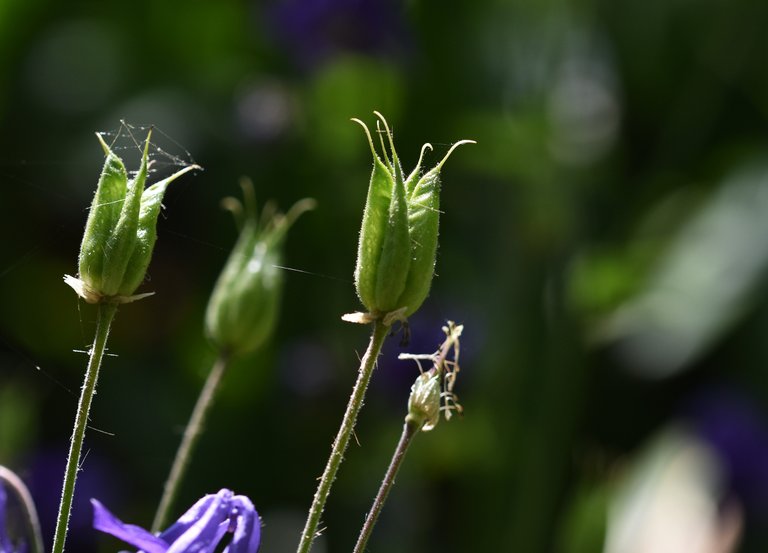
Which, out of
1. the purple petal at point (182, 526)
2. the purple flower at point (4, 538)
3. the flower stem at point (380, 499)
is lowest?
the purple flower at point (4, 538)

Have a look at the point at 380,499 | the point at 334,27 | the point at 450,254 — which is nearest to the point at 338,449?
the point at 380,499

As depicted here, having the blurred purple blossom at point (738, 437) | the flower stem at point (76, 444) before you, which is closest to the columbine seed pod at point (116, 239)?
the flower stem at point (76, 444)

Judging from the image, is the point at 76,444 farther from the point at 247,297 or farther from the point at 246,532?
the point at 247,297

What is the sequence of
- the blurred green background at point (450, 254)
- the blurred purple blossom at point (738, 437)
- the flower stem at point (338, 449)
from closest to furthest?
the flower stem at point (338, 449)
the blurred green background at point (450, 254)
the blurred purple blossom at point (738, 437)

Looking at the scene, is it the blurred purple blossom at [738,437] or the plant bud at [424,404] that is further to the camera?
the blurred purple blossom at [738,437]

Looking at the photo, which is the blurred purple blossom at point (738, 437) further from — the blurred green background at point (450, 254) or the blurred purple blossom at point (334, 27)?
the blurred purple blossom at point (334, 27)

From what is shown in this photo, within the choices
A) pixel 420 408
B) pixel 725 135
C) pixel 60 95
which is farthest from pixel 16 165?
pixel 420 408

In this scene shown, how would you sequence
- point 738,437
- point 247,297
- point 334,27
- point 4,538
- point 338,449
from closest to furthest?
point 338,449 < point 4,538 < point 247,297 < point 738,437 < point 334,27

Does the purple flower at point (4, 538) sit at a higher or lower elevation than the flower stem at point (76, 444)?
lower

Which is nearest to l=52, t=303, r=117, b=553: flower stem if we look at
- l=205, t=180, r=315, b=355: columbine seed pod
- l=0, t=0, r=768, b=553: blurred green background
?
l=205, t=180, r=315, b=355: columbine seed pod
